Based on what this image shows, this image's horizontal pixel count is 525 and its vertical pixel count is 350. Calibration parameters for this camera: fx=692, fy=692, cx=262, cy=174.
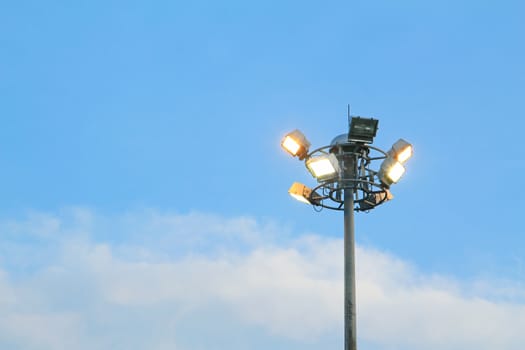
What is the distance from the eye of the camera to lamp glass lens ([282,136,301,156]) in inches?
589

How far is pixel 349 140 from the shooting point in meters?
14.8

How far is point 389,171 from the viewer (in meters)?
14.5

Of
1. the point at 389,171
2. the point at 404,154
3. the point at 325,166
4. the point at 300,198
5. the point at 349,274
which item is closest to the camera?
the point at 349,274

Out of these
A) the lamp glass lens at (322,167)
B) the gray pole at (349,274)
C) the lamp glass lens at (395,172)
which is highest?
the lamp glass lens at (395,172)

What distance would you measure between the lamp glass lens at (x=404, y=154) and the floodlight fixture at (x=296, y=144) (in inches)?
77.4

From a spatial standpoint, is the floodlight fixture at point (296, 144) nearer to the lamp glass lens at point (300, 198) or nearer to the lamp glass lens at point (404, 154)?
the lamp glass lens at point (300, 198)

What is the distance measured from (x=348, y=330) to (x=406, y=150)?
4092 mm

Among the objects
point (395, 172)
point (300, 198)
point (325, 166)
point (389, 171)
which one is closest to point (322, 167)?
point (325, 166)

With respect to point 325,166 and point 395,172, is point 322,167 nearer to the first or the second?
point 325,166

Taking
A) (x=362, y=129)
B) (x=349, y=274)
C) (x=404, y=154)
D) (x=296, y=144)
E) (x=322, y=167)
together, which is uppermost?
(x=362, y=129)

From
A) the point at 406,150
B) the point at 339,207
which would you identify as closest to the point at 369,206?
the point at 339,207

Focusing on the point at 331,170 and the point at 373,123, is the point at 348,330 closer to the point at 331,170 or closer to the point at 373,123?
the point at 331,170

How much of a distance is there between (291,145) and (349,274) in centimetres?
310

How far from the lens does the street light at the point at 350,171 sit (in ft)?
46.7
